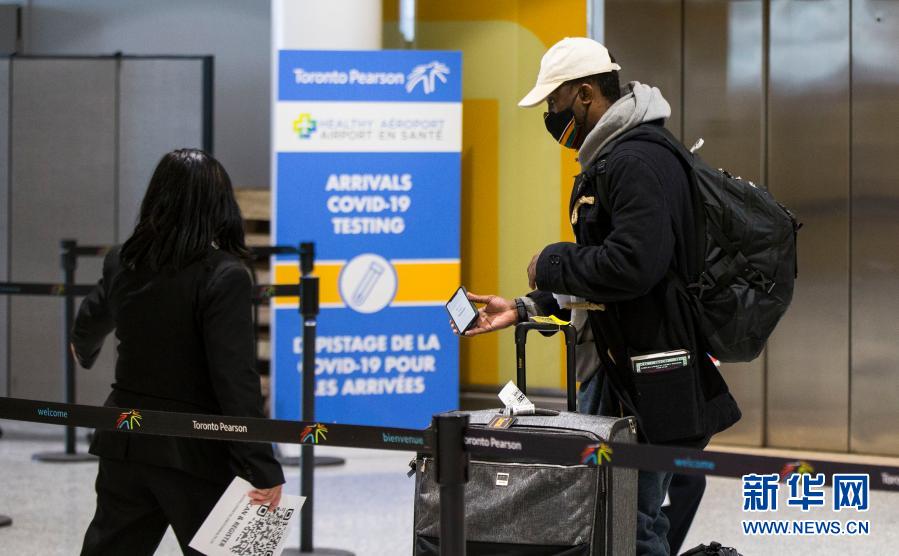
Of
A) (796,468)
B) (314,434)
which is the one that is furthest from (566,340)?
(796,468)

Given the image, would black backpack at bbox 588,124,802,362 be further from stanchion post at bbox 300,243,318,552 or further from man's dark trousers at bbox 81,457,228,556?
Answer: stanchion post at bbox 300,243,318,552

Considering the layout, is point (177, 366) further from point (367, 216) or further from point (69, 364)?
point (69, 364)

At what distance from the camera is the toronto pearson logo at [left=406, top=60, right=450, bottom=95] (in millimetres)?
6242

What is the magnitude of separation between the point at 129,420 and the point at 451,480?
0.88m

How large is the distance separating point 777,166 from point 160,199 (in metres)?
4.46

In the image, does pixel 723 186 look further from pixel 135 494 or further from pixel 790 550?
Answer: pixel 790 550

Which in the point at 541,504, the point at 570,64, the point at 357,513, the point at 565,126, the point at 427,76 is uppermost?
the point at 427,76

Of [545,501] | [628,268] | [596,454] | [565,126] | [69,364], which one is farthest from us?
[69,364]

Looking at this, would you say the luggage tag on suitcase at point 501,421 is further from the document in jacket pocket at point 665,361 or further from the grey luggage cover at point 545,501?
the document in jacket pocket at point 665,361

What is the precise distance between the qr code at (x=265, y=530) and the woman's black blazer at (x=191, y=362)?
7cm

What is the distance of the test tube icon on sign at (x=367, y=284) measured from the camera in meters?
6.22

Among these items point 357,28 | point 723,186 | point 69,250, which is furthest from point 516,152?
point 723,186

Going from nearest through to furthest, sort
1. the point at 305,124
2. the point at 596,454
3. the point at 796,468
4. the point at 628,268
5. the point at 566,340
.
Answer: the point at 796,468 → the point at 596,454 → the point at 628,268 → the point at 566,340 → the point at 305,124

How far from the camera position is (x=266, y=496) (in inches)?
112
